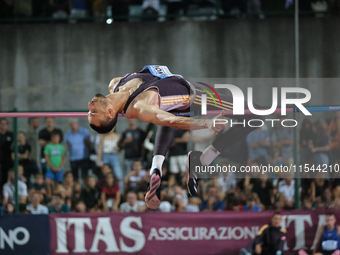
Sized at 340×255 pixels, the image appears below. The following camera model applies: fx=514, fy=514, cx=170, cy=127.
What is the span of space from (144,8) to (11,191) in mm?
4189

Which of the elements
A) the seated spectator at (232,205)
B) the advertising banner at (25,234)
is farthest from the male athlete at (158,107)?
the advertising banner at (25,234)

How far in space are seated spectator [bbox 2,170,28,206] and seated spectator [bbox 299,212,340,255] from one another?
4023mm

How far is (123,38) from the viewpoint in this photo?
9.54 meters

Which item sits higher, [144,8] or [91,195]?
[144,8]

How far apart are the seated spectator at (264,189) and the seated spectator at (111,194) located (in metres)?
1.99

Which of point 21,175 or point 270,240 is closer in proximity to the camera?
point 270,240

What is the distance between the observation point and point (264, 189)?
7.46 metres

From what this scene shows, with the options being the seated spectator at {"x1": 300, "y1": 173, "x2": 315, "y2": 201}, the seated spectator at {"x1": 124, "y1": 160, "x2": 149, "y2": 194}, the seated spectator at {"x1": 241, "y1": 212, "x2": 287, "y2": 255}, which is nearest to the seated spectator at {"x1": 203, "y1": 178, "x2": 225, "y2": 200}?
the seated spectator at {"x1": 241, "y1": 212, "x2": 287, "y2": 255}

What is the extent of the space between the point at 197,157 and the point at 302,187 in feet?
8.78

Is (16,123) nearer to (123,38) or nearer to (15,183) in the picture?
(15,183)

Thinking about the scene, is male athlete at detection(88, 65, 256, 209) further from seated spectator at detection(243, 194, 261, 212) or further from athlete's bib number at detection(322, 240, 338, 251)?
athlete's bib number at detection(322, 240, 338, 251)

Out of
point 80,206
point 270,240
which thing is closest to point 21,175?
point 80,206

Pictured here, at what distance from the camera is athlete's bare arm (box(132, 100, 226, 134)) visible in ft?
13.5

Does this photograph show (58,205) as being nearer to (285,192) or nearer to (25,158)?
(25,158)
